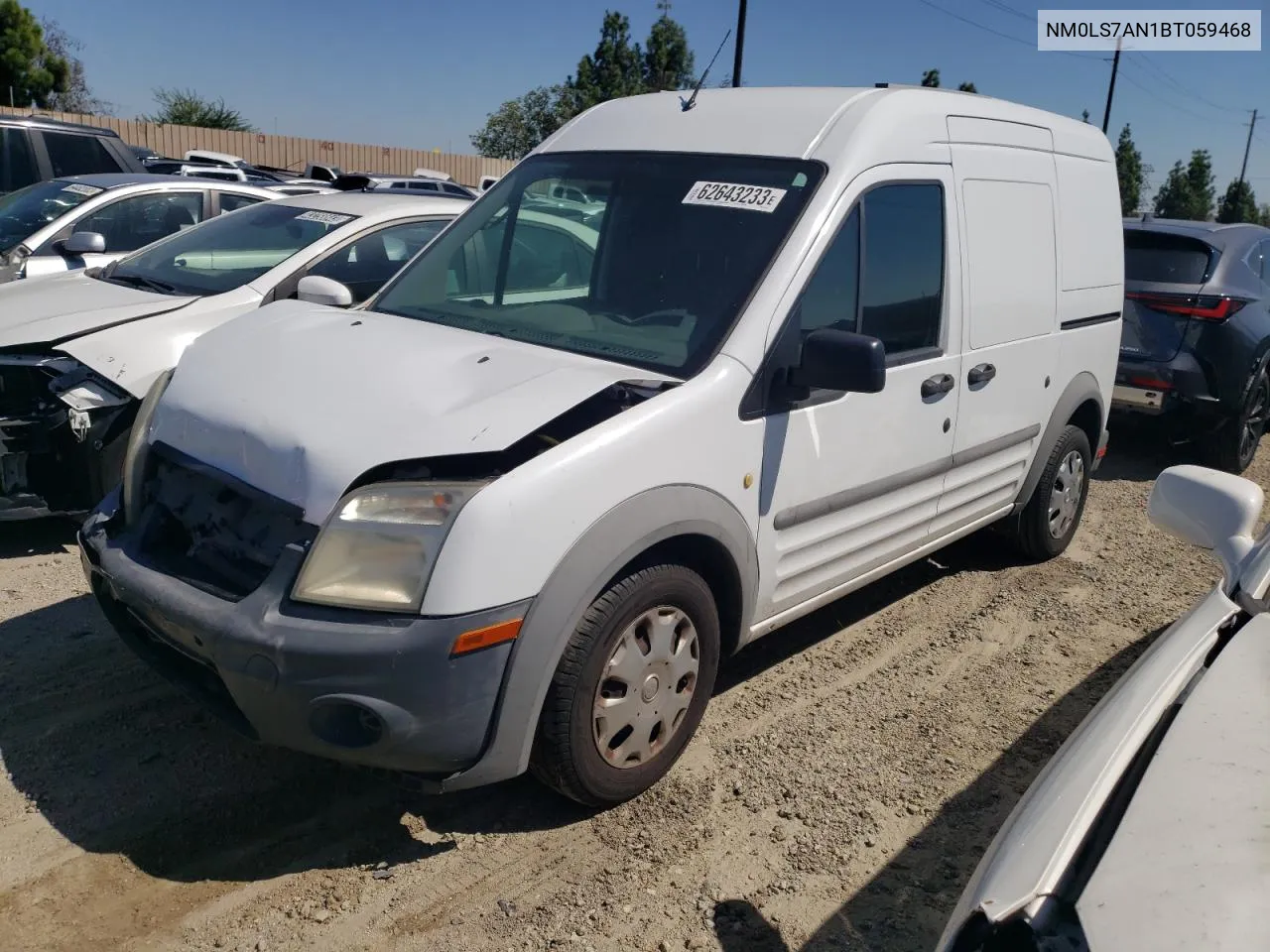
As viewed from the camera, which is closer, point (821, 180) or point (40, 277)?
point (821, 180)

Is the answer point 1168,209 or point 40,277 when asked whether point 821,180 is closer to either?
point 40,277

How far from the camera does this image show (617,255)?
12.1 ft

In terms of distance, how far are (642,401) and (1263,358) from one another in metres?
6.85

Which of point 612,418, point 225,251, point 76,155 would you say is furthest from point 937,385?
point 76,155

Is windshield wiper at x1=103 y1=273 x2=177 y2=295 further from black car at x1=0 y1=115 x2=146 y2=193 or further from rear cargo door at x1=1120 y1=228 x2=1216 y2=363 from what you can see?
rear cargo door at x1=1120 y1=228 x2=1216 y2=363

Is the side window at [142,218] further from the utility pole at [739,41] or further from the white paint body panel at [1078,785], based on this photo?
the utility pole at [739,41]

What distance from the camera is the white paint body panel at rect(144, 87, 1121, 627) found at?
271cm

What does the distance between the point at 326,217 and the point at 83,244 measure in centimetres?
176

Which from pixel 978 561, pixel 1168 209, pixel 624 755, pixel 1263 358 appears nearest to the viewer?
pixel 624 755

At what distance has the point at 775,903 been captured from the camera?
9.57ft

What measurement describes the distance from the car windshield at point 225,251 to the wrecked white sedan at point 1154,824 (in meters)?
4.89

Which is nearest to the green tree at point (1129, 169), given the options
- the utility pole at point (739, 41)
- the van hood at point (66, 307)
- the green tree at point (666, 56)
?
the green tree at point (666, 56)

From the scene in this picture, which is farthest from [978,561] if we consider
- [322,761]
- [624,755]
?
[322,761]

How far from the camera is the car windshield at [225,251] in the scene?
18.9ft
